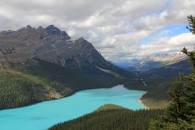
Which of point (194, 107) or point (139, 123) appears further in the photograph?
point (139, 123)

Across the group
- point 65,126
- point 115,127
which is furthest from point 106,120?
point 65,126

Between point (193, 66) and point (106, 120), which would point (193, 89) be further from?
point (106, 120)

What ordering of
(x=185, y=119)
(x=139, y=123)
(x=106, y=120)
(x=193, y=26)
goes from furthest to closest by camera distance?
(x=106, y=120) < (x=139, y=123) < (x=185, y=119) < (x=193, y=26)

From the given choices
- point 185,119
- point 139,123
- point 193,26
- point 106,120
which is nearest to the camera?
point 193,26

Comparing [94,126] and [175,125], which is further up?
[175,125]

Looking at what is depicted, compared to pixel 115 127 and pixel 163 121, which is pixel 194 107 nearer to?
pixel 163 121

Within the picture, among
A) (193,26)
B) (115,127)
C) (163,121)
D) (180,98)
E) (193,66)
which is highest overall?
(193,26)

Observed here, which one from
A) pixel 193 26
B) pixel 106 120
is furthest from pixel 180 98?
pixel 106 120
